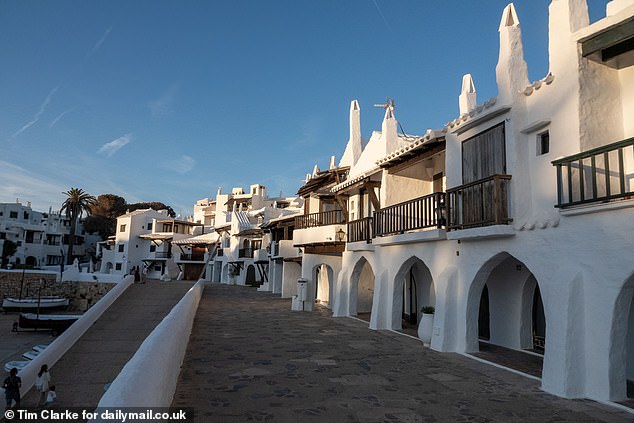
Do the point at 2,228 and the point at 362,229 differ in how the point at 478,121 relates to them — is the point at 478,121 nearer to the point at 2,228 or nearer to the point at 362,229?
the point at 362,229

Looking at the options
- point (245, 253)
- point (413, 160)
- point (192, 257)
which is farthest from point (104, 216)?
point (413, 160)

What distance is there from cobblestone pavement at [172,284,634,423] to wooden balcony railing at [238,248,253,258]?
34.3 meters

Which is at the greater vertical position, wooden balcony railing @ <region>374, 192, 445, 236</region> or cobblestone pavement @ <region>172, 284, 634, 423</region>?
wooden balcony railing @ <region>374, 192, 445, 236</region>

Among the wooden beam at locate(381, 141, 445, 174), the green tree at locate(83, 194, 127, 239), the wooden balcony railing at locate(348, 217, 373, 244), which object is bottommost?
the wooden balcony railing at locate(348, 217, 373, 244)

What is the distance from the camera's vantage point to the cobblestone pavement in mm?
6281

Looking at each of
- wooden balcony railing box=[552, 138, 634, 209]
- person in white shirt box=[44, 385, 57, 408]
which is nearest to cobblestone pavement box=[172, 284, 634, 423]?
wooden balcony railing box=[552, 138, 634, 209]

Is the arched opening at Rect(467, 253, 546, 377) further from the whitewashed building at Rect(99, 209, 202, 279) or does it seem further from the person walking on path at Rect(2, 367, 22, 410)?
the whitewashed building at Rect(99, 209, 202, 279)

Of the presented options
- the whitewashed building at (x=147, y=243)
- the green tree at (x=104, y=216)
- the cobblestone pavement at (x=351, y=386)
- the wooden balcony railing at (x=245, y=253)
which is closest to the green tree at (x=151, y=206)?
the green tree at (x=104, y=216)

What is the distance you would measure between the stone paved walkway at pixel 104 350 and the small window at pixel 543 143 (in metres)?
12.8

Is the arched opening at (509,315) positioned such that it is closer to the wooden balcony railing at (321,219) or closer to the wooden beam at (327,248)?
the wooden beam at (327,248)

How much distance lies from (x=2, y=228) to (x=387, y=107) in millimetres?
61928

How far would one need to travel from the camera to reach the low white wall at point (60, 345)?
14.1 meters

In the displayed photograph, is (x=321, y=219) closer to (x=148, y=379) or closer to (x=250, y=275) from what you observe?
(x=148, y=379)

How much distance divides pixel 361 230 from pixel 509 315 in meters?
6.93
